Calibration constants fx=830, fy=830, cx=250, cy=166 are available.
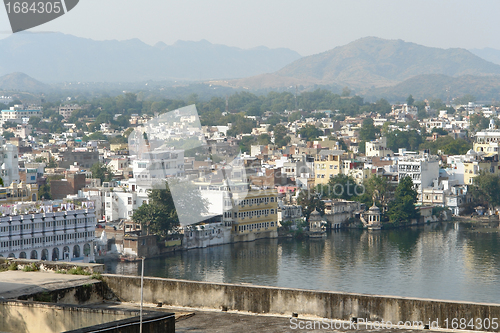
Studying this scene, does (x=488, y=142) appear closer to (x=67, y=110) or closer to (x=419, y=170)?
(x=419, y=170)

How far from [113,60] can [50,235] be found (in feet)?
407

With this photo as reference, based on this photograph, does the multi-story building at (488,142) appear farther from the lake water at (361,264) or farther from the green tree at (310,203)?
the green tree at (310,203)

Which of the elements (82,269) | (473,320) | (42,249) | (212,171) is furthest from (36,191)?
(473,320)

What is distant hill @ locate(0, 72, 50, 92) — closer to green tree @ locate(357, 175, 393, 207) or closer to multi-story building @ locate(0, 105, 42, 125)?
multi-story building @ locate(0, 105, 42, 125)

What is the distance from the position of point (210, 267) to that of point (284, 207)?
473cm

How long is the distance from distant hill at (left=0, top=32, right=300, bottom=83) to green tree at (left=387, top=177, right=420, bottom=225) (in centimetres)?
9927

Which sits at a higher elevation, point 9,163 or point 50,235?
point 9,163

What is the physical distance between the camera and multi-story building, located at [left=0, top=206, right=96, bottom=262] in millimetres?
12727

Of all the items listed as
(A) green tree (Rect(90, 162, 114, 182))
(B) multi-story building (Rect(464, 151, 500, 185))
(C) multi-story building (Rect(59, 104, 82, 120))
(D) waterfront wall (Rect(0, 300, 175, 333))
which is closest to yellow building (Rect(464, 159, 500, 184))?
(B) multi-story building (Rect(464, 151, 500, 185))

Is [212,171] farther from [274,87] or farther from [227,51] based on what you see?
[227,51]

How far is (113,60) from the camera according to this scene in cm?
13450

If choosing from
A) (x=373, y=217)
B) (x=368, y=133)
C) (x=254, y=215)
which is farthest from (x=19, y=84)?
(x=254, y=215)

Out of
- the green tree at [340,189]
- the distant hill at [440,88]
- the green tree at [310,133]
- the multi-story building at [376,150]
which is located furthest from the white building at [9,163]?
the distant hill at [440,88]

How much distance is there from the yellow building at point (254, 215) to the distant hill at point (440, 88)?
235ft
